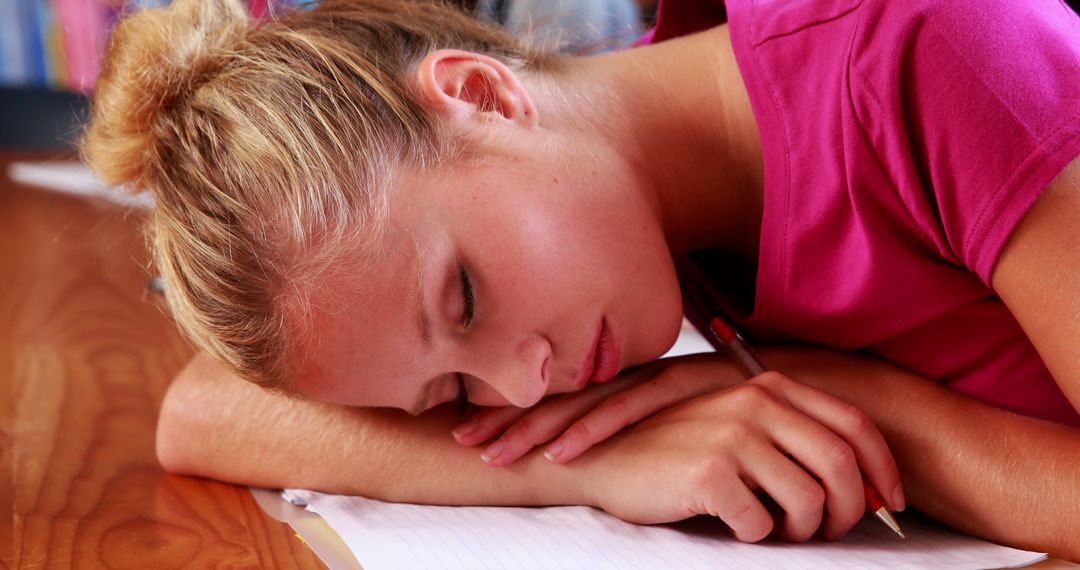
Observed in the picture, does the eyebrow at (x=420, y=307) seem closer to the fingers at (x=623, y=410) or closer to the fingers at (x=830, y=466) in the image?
the fingers at (x=623, y=410)

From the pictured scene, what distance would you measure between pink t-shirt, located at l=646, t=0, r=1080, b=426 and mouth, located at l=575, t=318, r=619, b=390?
0.44 ft

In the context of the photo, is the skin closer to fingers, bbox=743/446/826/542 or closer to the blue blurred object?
fingers, bbox=743/446/826/542

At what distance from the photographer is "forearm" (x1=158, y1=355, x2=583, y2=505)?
3.07 ft

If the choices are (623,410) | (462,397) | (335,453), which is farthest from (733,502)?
(335,453)

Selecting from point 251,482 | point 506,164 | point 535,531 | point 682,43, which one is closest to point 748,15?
point 682,43

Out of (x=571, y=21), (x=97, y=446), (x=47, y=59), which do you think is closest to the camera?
(x=97, y=446)

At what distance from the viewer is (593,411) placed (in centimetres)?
92

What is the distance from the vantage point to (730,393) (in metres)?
0.86

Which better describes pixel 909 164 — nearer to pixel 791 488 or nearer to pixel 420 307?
pixel 791 488

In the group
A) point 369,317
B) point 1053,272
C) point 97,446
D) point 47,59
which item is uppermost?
point 1053,272

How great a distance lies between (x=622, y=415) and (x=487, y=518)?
132 mm

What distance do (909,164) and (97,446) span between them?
74 centimetres

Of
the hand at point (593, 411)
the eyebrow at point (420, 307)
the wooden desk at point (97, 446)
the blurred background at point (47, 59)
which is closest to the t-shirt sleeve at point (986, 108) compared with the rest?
the hand at point (593, 411)

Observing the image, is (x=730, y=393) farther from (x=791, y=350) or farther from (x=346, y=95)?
(x=346, y=95)
